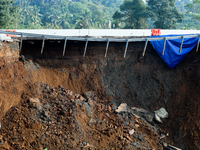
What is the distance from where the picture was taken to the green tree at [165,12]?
2819 centimetres

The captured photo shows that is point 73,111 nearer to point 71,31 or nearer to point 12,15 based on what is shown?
point 71,31

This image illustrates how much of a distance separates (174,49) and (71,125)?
7769 mm

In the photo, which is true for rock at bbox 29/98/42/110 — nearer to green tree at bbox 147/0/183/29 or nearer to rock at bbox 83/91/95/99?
rock at bbox 83/91/95/99

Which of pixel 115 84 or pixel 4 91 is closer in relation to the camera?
pixel 4 91

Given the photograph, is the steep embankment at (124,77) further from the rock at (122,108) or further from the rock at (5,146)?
the rock at (5,146)

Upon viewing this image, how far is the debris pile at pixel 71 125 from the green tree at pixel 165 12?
837 inches

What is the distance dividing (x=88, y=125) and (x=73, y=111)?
3.29 feet

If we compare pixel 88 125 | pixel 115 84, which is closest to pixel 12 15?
pixel 115 84

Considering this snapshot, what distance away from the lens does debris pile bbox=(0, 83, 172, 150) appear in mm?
8219

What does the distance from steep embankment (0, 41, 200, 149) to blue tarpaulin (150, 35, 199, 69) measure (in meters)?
0.48

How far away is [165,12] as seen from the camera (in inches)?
1119

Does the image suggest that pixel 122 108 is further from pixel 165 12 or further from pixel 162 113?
pixel 165 12

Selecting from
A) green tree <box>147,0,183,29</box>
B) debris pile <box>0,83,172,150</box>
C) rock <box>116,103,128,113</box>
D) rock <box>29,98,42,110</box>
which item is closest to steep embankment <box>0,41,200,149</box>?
rock <box>116,103,128,113</box>

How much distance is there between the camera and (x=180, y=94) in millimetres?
12109
